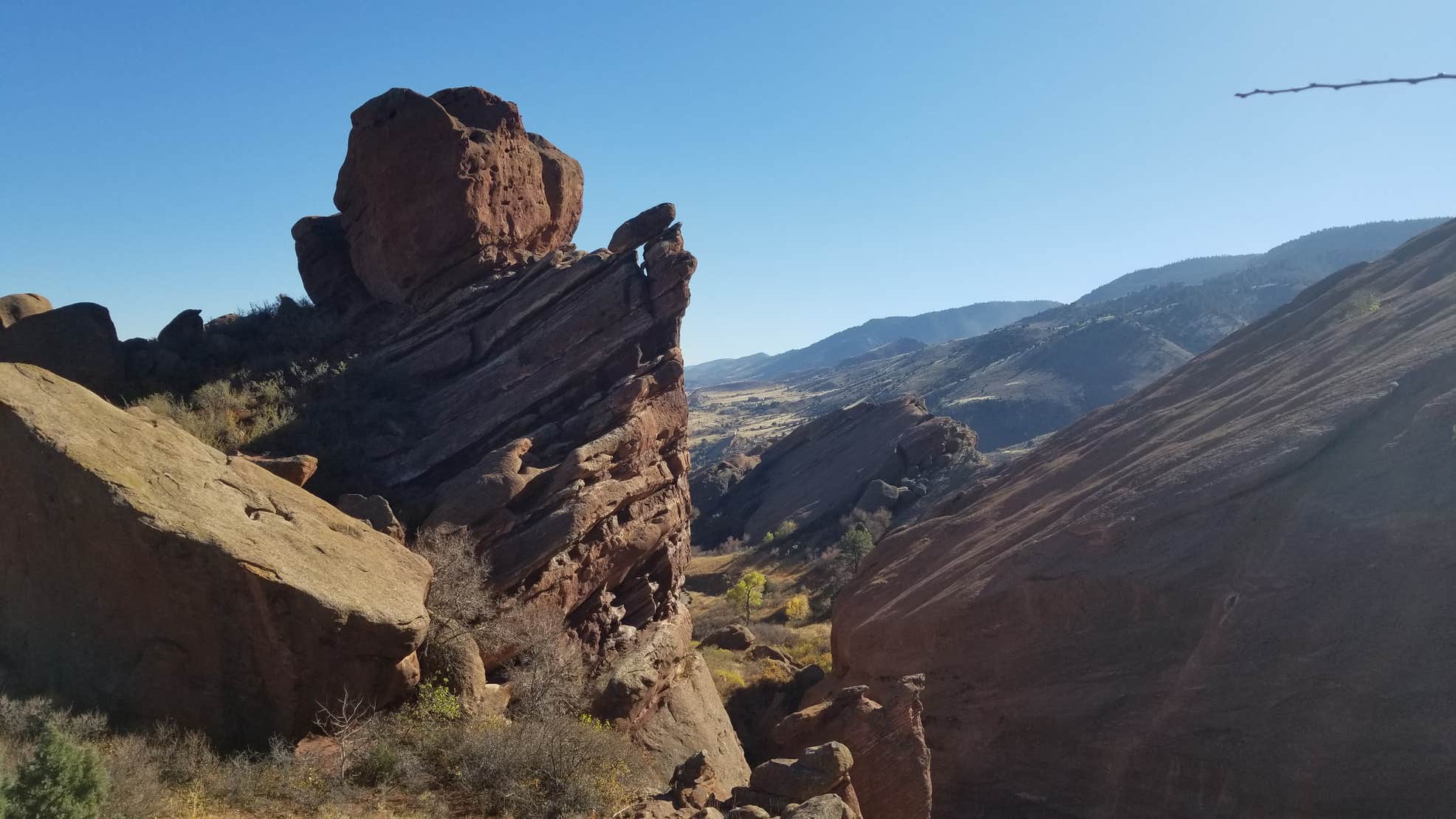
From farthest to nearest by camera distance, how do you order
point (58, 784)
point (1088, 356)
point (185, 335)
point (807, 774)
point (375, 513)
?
point (1088, 356) < point (185, 335) < point (375, 513) < point (807, 774) < point (58, 784)

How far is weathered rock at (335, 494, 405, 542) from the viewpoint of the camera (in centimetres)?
1406

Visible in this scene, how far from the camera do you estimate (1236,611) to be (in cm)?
1147

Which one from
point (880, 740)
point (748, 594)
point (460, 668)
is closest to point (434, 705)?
point (460, 668)

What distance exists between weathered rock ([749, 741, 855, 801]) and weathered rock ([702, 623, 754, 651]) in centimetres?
1467

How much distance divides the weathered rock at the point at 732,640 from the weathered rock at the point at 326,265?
1624cm

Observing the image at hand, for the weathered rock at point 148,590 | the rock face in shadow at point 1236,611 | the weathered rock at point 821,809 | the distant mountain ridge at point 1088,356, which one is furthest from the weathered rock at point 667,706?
the distant mountain ridge at point 1088,356

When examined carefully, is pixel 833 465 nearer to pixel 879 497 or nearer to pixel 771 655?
pixel 879 497

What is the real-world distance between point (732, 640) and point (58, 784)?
20.5 meters

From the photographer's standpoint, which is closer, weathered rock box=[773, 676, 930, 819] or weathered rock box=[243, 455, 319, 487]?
weathered rock box=[773, 676, 930, 819]

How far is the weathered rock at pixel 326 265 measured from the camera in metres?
24.0

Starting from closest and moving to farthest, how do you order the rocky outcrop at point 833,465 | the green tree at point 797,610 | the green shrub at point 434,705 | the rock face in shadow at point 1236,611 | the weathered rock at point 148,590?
the weathered rock at point 148,590 < the rock face in shadow at point 1236,611 < the green shrub at point 434,705 < the green tree at point 797,610 < the rocky outcrop at point 833,465

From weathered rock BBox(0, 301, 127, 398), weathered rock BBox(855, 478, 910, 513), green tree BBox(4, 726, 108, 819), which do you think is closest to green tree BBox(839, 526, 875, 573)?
weathered rock BBox(855, 478, 910, 513)

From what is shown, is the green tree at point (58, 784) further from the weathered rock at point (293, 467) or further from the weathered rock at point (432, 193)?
the weathered rock at point (432, 193)

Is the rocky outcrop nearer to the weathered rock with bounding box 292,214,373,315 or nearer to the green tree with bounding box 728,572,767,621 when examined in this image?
the green tree with bounding box 728,572,767,621
